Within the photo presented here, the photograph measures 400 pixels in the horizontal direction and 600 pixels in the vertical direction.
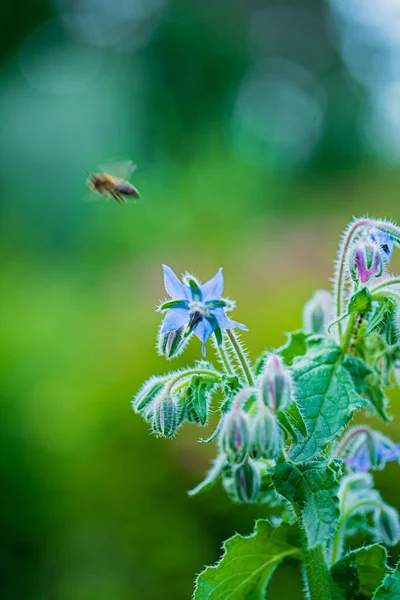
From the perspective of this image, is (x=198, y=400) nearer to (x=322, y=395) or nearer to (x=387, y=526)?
(x=322, y=395)

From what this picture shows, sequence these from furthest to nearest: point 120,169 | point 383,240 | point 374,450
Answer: point 120,169 → point 374,450 → point 383,240

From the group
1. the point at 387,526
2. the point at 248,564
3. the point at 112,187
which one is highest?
the point at 112,187

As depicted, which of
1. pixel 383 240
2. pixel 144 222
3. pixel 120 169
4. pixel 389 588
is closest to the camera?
pixel 389 588

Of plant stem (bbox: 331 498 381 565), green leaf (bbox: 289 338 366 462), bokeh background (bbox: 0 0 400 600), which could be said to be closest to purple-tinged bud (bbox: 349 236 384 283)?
green leaf (bbox: 289 338 366 462)

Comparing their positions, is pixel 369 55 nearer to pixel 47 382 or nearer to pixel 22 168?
pixel 22 168

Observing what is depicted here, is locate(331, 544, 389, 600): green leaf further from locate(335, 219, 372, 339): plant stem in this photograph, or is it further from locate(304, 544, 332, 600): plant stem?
locate(335, 219, 372, 339): plant stem

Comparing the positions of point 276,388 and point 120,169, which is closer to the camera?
point 276,388

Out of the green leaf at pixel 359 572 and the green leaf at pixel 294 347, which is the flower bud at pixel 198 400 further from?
the green leaf at pixel 359 572

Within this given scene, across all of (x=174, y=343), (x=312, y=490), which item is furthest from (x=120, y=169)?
(x=312, y=490)
